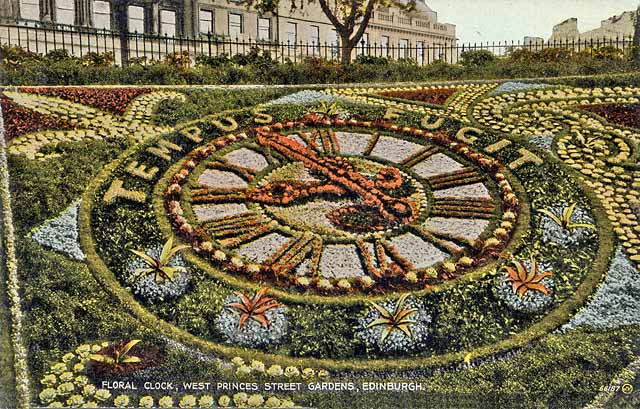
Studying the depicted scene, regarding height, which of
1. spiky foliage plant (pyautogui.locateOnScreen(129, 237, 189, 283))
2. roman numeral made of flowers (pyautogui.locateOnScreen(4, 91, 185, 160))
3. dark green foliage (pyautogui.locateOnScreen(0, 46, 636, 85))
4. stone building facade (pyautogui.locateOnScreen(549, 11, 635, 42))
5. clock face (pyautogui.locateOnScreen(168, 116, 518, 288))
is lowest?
spiky foliage plant (pyautogui.locateOnScreen(129, 237, 189, 283))

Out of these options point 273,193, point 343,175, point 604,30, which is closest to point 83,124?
point 273,193

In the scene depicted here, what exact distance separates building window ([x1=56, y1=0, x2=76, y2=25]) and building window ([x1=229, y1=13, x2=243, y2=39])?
283 centimetres

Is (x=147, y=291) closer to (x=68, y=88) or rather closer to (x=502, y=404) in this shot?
(x=502, y=404)

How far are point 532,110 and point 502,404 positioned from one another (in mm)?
5382

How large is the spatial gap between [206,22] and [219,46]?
2.40 feet

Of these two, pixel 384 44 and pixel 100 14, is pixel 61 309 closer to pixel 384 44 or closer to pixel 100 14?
pixel 100 14

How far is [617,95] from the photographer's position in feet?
35.8

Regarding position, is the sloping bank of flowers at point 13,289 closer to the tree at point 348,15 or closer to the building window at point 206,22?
the building window at point 206,22

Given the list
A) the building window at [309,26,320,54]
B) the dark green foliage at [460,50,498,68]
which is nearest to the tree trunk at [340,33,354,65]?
the building window at [309,26,320,54]

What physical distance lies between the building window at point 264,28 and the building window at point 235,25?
1.47 ft

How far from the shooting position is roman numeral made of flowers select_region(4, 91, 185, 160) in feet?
28.7

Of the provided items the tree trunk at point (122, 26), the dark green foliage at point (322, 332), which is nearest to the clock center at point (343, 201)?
the dark green foliage at point (322, 332)

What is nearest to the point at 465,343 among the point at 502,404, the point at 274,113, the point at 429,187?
the point at 502,404

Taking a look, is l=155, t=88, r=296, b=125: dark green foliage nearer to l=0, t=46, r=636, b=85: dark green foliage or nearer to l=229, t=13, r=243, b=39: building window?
l=0, t=46, r=636, b=85: dark green foliage
